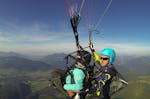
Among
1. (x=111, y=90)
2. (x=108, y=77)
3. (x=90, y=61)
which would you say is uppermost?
(x=90, y=61)

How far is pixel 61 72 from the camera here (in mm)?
7238

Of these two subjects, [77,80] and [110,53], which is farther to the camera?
[110,53]

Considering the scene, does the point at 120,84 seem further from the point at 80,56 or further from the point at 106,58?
the point at 80,56

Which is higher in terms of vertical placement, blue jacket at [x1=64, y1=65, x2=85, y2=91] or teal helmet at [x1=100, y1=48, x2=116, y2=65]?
teal helmet at [x1=100, y1=48, x2=116, y2=65]

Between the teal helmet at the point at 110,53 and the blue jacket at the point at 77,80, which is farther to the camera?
the teal helmet at the point at 110,53

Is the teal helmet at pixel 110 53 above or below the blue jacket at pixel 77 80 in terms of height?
above

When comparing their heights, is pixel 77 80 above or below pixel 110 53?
below

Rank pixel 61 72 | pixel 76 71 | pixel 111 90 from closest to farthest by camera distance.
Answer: pixel 76 71 < pixel 61 72 < pixel 111 90

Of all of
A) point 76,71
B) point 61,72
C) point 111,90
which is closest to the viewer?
point 76,71

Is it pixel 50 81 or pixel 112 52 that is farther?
pixel 112 52

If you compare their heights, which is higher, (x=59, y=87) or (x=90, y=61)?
(x=90, y=61)

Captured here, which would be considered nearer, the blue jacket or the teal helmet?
the blue jacket

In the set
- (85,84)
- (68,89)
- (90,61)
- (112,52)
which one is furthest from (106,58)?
(68,89)

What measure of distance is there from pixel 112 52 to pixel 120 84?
1.23m
